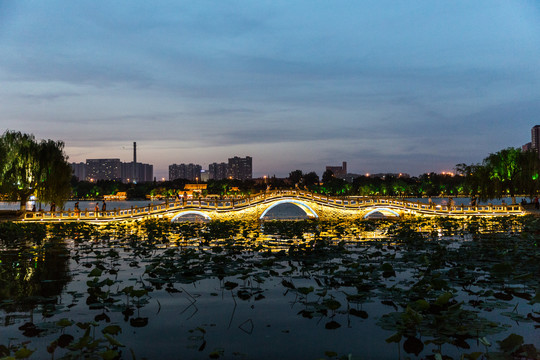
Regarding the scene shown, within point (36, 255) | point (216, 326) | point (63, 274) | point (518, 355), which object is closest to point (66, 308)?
point (216, 326)

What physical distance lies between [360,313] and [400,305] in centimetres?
64

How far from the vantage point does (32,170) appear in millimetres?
31859

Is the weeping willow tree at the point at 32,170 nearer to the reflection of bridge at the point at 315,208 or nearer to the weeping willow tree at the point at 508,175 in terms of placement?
the reflection of bridge at the point at 315,208

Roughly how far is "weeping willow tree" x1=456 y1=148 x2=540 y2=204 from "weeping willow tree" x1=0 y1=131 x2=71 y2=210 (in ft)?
120

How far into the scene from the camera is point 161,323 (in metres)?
6.43

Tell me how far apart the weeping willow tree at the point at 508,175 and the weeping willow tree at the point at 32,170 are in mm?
36646

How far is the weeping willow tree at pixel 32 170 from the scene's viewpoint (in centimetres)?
3108

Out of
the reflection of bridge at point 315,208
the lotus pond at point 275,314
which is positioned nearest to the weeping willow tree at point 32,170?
the reflection of bridge at point 315,208

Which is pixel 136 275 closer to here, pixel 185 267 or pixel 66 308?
pixel 185 267

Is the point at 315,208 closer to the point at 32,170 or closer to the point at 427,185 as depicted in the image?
the point at 32,170

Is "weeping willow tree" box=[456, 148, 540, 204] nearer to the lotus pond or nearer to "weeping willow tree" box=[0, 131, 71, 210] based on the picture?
the lotus pond

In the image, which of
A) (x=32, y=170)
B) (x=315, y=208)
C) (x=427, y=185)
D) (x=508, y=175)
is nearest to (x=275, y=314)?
(x=32, y=170)

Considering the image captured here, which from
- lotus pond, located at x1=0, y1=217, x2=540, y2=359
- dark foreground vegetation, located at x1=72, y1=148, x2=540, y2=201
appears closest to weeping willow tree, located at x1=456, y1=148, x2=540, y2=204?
dark foreground vegetation, located at x1=72, y1=148, x2=540, y2=201

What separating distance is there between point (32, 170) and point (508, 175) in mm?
40690
